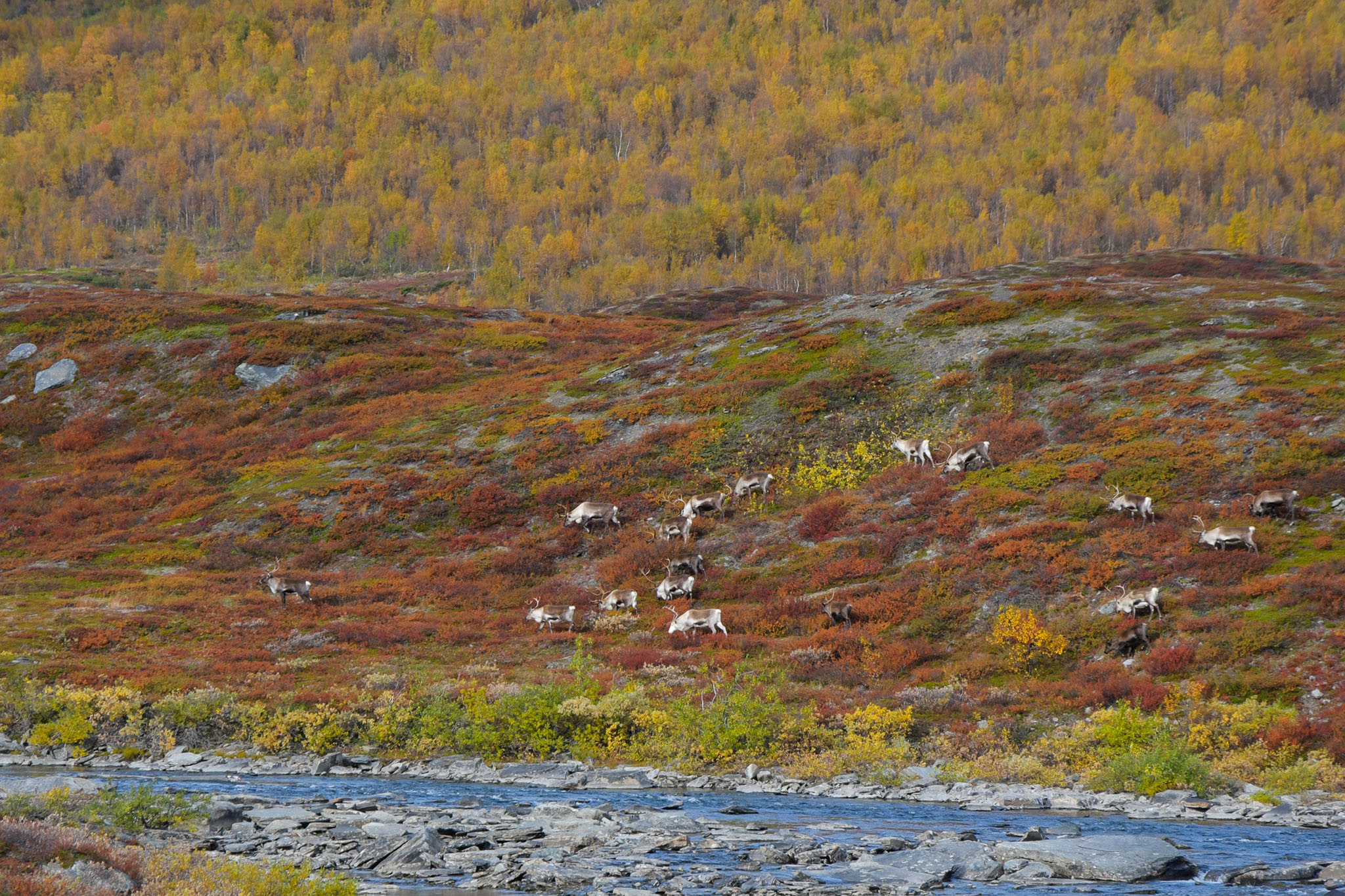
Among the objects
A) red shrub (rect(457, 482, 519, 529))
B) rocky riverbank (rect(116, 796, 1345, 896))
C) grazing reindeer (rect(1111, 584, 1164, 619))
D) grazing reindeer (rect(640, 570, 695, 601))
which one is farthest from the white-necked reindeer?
rocky riverbank (rect(116, 796, 1345, 896))

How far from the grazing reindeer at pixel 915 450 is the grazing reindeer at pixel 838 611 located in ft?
41.3

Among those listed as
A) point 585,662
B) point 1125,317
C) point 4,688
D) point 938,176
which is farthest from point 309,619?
point 938,176

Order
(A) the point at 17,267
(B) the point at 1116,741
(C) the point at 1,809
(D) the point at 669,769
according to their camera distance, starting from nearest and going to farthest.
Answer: (C) the point at 1,809
(B) the point at 1116,741
(D) the point at 669,769
(A) the point at 17,267

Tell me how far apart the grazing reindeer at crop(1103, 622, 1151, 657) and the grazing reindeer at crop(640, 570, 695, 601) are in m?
14.7

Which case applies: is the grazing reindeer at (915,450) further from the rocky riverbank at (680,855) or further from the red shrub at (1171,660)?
the rocky riverbank at (680,855)

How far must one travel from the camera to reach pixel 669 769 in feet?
70.2

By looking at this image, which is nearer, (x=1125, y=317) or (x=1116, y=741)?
(x=1116, y=741)

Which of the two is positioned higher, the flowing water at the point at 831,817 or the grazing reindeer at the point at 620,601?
the flowing water at the point at 831,817

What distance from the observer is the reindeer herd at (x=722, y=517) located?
2583 centimetres

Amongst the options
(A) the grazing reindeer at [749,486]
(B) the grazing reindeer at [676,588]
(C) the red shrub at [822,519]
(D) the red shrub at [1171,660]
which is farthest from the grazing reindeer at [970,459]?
(D) the red shrub at [1171,660]

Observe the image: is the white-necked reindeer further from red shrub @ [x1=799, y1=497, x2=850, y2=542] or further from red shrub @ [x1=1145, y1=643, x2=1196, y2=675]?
A: red shrub @ [x1=1145, y1=643, x2=1196, y2=675]

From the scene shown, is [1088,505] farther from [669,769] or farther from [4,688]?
[4,688]

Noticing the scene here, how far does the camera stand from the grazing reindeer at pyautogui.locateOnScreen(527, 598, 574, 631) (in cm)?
3291

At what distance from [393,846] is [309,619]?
78.7 ft
